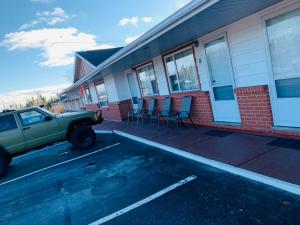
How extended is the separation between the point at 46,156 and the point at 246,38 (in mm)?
7584

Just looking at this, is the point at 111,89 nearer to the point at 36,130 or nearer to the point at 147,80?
the point at 147,80

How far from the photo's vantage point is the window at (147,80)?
35.9 feet

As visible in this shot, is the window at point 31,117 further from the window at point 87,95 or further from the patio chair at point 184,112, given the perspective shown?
the window at point 87,95

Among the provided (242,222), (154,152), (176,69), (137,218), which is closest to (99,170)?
(154,152)

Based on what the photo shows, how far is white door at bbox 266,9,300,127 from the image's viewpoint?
202 inches

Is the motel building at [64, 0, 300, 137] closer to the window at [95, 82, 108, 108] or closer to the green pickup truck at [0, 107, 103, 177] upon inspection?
the green pickup truck at [0, 107, 103, 177]

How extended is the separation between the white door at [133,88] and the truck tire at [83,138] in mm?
4360

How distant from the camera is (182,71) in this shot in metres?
8.92

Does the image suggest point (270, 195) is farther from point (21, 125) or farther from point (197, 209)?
point (21, 125)

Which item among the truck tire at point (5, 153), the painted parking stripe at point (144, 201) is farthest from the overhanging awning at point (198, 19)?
the truck tire at point (5, 153)

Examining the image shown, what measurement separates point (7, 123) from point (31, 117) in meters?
0.69

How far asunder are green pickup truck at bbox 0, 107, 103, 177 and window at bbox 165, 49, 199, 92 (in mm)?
3245

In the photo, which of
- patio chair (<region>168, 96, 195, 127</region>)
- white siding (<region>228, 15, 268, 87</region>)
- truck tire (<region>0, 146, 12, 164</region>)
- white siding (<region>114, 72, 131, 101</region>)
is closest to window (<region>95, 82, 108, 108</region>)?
white siding (<region>114, 72, 131, 101</region>)

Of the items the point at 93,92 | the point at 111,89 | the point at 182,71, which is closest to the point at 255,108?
the point at 182,71
